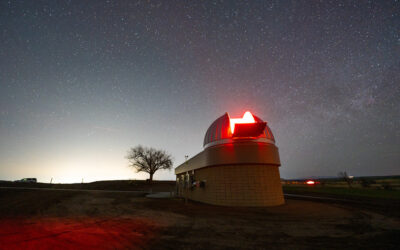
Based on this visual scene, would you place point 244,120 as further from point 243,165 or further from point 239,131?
point 243,165

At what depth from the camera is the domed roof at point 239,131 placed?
556 inches

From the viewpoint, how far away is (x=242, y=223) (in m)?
8.59

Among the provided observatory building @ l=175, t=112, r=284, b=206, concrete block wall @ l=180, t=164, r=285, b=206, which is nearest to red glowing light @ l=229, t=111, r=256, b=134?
observatory building @ l=175, t=112, r=284, b=206

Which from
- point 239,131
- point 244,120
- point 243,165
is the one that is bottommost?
point 243,165

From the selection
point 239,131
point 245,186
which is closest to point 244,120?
point 239,131

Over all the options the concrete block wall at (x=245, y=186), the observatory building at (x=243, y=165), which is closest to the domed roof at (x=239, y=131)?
the observatory building at (x=243, y=165)

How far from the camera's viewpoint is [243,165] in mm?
14469

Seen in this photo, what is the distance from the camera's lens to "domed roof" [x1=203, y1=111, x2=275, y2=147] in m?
14.1

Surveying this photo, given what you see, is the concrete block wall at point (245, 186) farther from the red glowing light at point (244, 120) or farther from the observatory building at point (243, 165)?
the red glowing light at point (244, 120)

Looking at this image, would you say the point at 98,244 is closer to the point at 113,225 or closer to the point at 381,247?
the point at 113,225

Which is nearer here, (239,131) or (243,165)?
(239,131)

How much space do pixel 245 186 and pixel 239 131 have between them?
4579mm

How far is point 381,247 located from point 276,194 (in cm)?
Result: 935

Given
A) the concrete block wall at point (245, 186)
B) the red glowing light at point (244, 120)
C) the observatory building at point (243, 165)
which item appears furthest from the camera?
the red glowing light at point (244, 120)
